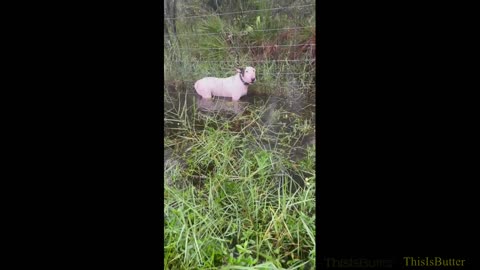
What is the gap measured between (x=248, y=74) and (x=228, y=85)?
17cm

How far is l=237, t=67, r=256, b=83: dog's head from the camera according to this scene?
2.93m

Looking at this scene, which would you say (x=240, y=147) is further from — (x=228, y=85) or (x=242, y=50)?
(x=242, y=50)

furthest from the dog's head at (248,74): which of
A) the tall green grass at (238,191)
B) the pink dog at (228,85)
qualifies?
the tall green grass at (238,191)

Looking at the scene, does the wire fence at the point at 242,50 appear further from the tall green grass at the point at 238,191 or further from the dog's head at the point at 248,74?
the tall green grass at the point at 238,191

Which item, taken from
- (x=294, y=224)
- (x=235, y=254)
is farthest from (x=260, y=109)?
(x=235, y=254)

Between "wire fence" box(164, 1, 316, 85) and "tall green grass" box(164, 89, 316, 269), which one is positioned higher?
"wire fence" box(164, 1, 316, 85)

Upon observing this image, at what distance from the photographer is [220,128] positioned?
9.89ft

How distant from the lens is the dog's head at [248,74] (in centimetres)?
293

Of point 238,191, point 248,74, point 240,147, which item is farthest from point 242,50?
point 238,191

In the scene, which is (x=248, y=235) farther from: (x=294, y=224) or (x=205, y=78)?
(x=205, y=78)

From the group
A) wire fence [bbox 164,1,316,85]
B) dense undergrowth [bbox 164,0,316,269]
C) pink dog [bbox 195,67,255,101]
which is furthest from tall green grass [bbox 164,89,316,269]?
wire fence [bbox 164,1,316,85]

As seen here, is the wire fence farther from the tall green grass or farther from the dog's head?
the tall green grass
